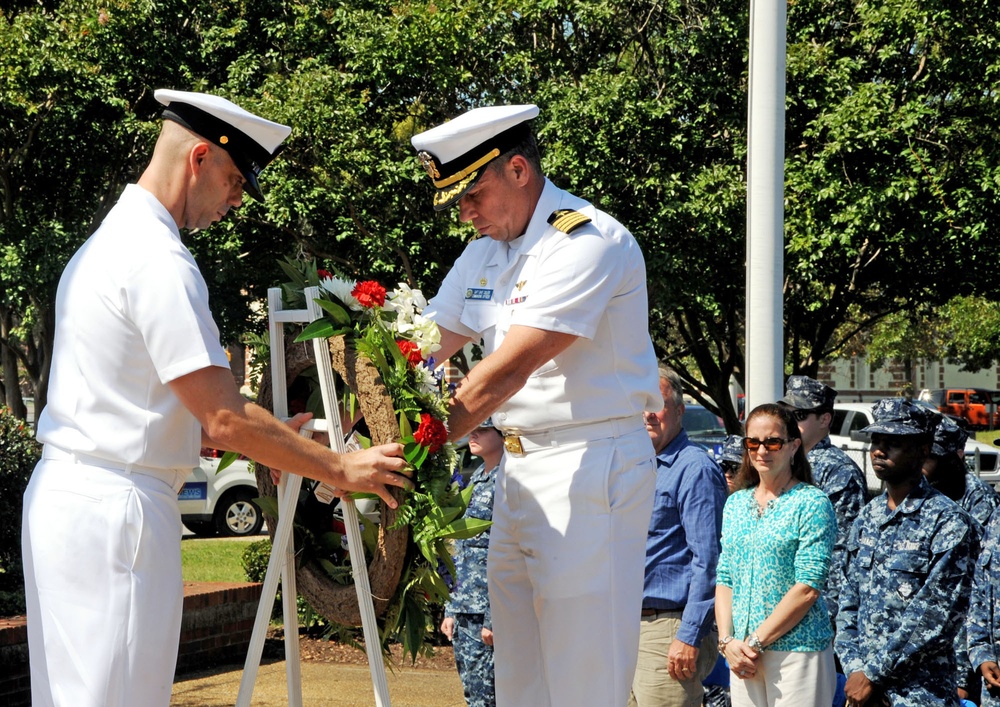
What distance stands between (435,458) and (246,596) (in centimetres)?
554

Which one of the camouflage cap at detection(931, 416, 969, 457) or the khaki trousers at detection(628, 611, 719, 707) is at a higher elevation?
the camouflage cap at detection(931, 416, 969, 457)

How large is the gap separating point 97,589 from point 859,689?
327 cm

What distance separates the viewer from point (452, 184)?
3535 millimetres

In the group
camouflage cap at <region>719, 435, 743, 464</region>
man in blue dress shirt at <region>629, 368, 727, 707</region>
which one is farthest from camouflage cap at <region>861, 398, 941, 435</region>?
camouflage cap at <region>719, 435, 743, 464</region>

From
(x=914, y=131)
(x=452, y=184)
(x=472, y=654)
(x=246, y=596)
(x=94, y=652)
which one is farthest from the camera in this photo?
(x=914, y=131)

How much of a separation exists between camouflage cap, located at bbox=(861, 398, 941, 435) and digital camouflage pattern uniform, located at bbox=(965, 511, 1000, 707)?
55cm

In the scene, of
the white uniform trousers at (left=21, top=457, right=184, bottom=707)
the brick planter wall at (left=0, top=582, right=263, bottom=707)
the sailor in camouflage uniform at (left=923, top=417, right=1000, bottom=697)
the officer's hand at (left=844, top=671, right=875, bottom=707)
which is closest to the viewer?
the white uniform trousers at (left=21, top=457, right=184, bottom=707)

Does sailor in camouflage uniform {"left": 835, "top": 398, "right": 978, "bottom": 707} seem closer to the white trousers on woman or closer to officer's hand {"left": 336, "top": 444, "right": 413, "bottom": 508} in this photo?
the white trousers on woman

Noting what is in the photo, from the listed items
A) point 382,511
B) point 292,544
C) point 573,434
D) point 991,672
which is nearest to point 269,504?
point 292,544

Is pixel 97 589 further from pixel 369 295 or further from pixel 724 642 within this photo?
pixel 724 642

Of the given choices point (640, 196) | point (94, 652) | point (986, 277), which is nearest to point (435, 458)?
point (94, 652)

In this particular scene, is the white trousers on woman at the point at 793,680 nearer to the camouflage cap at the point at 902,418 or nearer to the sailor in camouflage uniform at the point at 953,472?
the camouflage cap at the point at 902,418

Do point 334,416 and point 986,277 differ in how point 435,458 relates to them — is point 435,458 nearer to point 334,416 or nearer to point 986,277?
point 334,416

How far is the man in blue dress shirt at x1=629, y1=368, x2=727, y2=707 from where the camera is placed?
519cm
